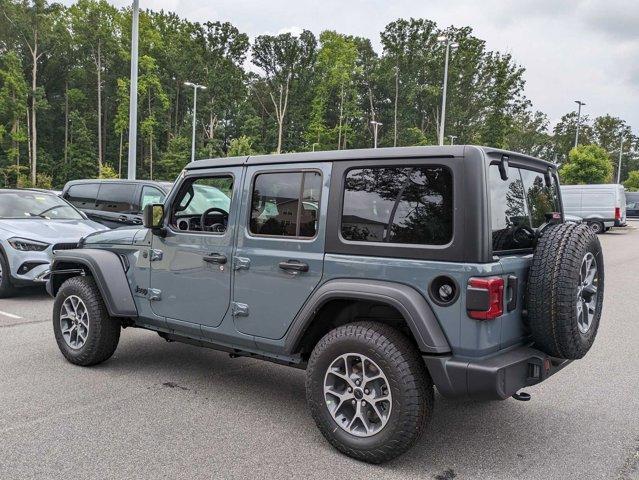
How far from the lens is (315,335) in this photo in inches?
142

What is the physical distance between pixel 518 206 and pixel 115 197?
9.69 meters

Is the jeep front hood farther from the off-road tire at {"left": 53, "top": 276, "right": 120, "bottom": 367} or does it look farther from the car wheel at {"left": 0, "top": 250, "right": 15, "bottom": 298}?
the car wheel at {"left": 0, "top": 250, "right": 15, "bottom": 298}

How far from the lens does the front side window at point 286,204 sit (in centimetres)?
358

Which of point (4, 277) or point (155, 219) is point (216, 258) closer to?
point (155, 219)

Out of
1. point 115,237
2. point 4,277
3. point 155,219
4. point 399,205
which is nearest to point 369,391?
point 399,205

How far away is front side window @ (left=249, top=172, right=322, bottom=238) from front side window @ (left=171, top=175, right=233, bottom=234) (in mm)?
317

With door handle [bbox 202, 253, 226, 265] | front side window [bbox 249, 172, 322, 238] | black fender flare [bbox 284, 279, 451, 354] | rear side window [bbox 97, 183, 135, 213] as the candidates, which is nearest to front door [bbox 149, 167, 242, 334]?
door handle [bbox 202, 253, 226, 265]

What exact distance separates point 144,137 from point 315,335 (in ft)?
183

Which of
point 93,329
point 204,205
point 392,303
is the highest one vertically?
point 204,205

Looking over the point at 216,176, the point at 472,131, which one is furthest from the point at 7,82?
the point at 216,176

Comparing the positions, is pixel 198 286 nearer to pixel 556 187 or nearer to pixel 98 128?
pixel 556 187

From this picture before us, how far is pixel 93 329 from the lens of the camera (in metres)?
4.66

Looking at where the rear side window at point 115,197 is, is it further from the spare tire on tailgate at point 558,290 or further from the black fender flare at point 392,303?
the spare tire on tailgate at point 558,290

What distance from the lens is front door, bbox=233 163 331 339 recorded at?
3512mm
